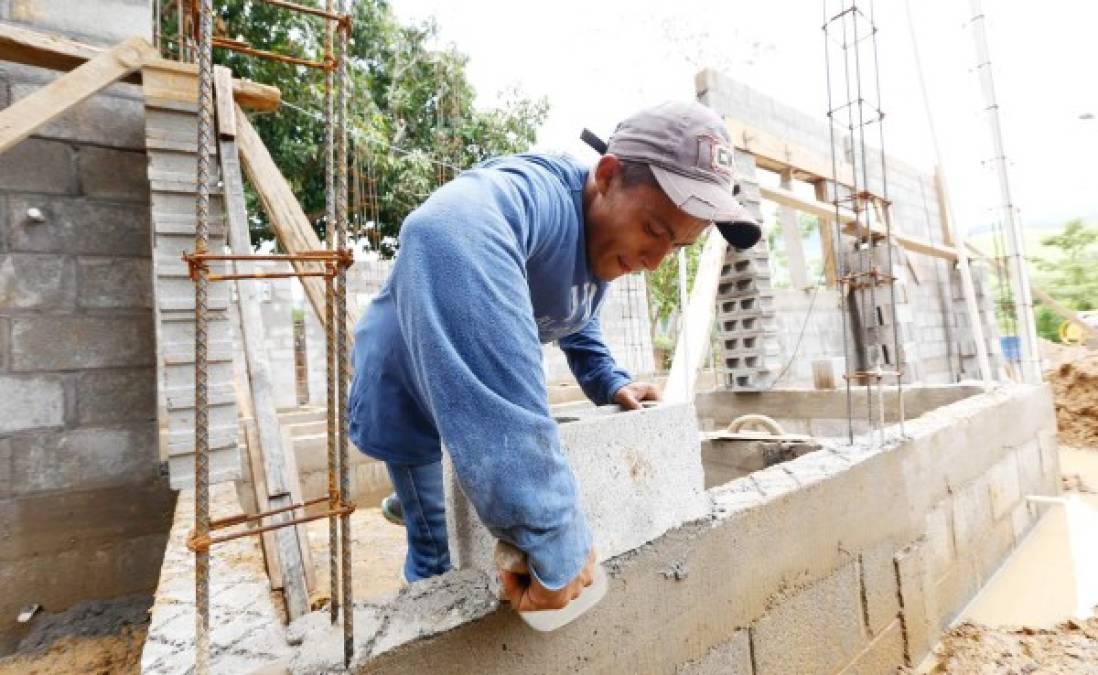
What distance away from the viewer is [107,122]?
304 cm

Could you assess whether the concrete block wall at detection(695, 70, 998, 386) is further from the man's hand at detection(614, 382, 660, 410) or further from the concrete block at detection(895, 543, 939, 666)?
the man's hand at detection(614, 382, 660, 410)

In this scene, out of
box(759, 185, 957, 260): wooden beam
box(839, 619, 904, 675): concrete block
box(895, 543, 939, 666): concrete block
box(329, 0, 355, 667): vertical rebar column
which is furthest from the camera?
box(759, 185, 957, 260): wooden beam

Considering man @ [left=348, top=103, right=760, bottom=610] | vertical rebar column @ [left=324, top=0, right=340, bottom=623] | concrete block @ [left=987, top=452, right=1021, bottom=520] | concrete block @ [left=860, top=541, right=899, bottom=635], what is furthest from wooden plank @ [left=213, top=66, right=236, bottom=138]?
concrete block @ [left=987, top=452, right=1021, bottom=520]

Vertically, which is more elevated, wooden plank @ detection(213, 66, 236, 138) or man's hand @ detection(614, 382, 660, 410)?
wooden plank @ detection(213, 66, 236, 138)

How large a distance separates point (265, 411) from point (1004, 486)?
4753 mm

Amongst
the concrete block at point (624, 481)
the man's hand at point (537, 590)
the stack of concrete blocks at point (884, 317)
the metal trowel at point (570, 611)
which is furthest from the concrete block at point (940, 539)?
the stack of concrete blocks at point (884, 317)

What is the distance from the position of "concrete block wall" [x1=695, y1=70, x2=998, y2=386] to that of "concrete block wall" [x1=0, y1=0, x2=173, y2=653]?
5.70 m

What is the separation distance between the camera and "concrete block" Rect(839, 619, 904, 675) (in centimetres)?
240

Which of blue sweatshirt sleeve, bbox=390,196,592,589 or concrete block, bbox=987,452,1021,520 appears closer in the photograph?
blue sweatshirt sleeve, bbox=390,196,592,589

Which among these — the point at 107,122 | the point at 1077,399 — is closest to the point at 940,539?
the point at 107,122

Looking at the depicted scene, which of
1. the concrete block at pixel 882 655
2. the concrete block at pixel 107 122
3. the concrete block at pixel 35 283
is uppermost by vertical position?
the concrete block at pixel 107 122

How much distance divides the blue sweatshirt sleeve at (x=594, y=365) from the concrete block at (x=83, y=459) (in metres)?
2.54

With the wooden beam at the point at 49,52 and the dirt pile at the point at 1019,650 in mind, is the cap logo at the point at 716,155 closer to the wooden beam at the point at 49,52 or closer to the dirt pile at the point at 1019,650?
the dirt pile at the point at 1019,650

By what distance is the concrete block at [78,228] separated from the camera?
283 cm
